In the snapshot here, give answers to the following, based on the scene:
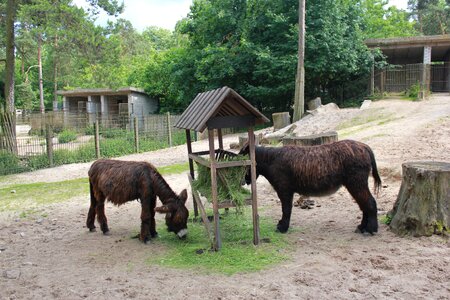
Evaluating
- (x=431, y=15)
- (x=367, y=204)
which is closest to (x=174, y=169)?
(x=367, y=204)

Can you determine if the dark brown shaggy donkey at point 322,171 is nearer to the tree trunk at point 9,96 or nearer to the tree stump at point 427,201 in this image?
the tree stump at point 427,201

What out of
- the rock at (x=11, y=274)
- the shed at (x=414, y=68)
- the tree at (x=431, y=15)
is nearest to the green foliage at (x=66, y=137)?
the rock at (x=11, y=274)

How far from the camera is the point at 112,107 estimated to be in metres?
30.0

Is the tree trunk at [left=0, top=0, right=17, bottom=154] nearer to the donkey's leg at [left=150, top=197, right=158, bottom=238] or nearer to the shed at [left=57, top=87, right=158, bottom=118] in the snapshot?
the shed at [left=57, top=87, right=158, bottom=118]

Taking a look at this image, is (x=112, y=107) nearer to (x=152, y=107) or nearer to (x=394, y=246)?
(x=152, y=107)

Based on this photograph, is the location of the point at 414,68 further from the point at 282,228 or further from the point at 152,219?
the point at 152,219

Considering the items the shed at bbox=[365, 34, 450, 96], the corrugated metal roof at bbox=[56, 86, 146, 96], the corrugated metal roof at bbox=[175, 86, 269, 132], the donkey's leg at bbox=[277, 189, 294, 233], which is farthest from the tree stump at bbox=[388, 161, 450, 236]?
the corrugated metal roof at bbox=[56, 86, 146, 96]

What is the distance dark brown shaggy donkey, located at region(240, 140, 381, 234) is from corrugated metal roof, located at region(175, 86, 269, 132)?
824 mm

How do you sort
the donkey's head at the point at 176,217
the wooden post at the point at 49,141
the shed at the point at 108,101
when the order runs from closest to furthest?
the donkey's head at the point at 176,217, the wooden post at the point at 49,141, the shed at the point at 108,101

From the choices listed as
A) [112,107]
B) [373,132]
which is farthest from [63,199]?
[112,107]

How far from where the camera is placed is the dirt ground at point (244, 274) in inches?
156

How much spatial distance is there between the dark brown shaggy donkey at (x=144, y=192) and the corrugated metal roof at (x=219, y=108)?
958 mm

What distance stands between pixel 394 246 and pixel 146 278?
10.2 ft

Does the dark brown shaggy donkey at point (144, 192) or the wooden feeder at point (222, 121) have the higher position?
the wooden feeder at point (222, 121)
